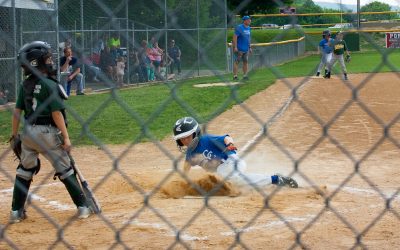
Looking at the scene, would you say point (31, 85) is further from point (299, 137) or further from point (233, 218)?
point (299, 137)

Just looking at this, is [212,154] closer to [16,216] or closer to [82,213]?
[82,213]

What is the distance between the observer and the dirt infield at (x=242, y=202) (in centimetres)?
552

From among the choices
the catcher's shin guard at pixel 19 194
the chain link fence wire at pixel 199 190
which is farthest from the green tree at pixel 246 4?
the catcher's shin guard at pixel 19 194

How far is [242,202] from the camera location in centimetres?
731

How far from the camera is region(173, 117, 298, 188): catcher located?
7.67 meters

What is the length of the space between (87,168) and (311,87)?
1175cm

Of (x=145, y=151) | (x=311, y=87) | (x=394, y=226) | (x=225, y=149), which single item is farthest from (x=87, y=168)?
(x=311, y=87)

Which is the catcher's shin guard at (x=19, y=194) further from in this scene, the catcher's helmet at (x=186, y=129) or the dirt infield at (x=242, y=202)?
the catcher's helmet at (x=186, y=129)

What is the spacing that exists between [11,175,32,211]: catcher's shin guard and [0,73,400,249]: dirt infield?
0.55 feet

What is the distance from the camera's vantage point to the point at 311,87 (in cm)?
2072

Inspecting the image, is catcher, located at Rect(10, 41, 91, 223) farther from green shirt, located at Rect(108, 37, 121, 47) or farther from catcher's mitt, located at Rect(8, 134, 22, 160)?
green shirt, located at Rect(108, 37, 121, 47)

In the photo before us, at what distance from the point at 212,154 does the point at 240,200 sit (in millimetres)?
746

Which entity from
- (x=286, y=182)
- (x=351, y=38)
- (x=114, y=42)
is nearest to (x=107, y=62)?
(x=114, y=42)

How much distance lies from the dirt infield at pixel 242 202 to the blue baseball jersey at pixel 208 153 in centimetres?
24
